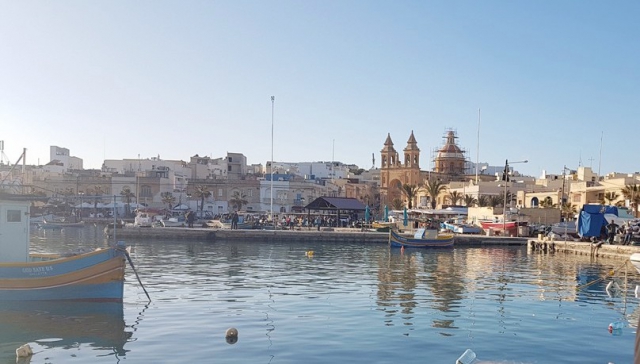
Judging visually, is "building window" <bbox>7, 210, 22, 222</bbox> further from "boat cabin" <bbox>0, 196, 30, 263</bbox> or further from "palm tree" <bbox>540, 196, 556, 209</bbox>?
"palm tree" <bbox>540, 196, 556, 209</bbox>

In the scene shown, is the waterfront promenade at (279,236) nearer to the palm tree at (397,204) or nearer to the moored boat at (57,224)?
the moored boat at (57,224)

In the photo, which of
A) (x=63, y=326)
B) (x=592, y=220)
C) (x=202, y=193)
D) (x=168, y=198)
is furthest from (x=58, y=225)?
(x=63, y=326)

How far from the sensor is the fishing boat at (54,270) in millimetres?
22422

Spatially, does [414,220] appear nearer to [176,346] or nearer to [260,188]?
[260,188]

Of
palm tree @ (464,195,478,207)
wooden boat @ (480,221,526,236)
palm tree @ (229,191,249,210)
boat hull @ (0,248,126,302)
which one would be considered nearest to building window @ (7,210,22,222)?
boat hull @ (0,248,126,302)

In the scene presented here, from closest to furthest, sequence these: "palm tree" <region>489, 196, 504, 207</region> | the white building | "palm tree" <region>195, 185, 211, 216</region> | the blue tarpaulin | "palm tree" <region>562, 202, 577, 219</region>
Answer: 1. the blue tarpaulin
2. "palm tree" <region>562, 202, 577, 219</region>
3. "palm tree" <region>489, 196, 504, 207</region>
4. "palm tree" <region>195, 185, 211, 216</region>
5. the white building

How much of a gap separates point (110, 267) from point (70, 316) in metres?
2.65

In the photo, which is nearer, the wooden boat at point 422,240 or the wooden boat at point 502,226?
the wooden boat at point 422,240

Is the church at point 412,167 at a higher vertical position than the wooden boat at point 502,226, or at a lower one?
higher

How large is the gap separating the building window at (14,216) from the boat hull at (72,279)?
1.70 meters

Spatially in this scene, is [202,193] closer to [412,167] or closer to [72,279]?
[412,167]

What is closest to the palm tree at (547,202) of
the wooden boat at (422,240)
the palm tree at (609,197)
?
the palm tree at (609,197)

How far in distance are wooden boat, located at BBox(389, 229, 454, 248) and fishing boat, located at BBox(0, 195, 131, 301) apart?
112 ft

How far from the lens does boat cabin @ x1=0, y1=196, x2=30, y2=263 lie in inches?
894
